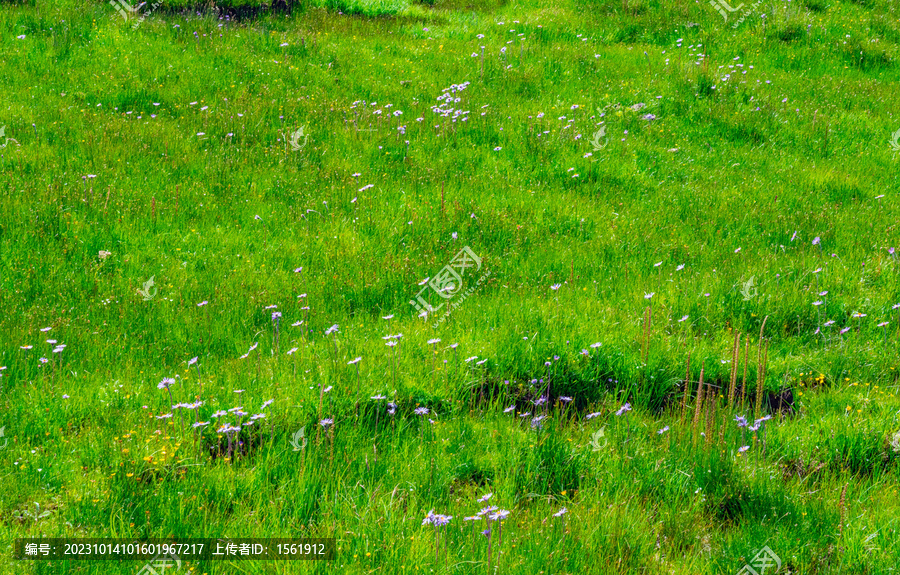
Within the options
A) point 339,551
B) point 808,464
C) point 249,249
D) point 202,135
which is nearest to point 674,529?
point 808,464

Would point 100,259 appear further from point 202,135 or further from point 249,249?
point 202,135

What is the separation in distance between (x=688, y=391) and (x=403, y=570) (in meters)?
2.52

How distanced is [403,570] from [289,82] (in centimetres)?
843

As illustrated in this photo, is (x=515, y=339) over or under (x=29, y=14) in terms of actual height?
under

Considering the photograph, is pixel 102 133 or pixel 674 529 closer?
pixel 674 529

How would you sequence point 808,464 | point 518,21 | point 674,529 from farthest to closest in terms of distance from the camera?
point 518,21
point 808,464
point 674,529

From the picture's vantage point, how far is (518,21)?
47.4ft

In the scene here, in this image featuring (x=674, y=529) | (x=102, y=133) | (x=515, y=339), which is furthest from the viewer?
(x=102, y=133)

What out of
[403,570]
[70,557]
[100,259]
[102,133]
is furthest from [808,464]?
[102,133]

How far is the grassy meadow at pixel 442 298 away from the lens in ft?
13.1

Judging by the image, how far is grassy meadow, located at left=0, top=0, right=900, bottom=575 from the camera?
3979 millimetres

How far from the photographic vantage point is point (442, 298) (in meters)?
6.63

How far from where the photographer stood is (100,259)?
6.80m

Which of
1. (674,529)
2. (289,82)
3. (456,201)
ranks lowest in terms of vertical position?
(674,529)
